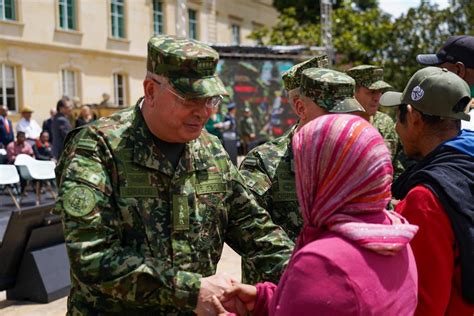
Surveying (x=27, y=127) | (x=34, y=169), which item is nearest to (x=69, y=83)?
(x=27, y=127)

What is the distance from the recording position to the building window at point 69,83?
24938 millimetres

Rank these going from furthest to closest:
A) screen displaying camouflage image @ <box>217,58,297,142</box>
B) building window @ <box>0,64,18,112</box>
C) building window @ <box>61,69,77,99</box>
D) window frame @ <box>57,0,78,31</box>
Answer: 1. building window @ <box>61,69,77,99</box>
2. window frame @ <box>57,0,78,31</box>
3. building window @ <box>0,64,18,112</box>
4. screen displaying camouflage image @ <box>217,58,297,142</box>

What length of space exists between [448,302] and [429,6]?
19.7 metres

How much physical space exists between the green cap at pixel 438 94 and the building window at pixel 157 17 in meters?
27.9

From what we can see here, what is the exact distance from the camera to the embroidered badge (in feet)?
Result: 8.02

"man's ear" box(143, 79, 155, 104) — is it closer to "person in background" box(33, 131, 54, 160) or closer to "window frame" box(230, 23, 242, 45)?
"person in background" box(33, 131, 54, 160)

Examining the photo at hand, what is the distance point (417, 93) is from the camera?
246cm

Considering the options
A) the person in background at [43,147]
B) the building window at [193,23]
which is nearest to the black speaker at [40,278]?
the person in background at [43,147]

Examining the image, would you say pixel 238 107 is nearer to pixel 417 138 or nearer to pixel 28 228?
pixel 28 228

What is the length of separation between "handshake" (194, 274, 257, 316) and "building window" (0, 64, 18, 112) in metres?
21.6

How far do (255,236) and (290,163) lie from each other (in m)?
0.75

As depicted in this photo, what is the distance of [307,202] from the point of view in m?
1.74

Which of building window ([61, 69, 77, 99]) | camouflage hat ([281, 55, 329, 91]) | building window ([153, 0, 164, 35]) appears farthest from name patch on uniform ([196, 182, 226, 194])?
building window ([153, 0, 164, 35])

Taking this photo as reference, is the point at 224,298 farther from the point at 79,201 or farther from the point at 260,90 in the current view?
the point at 260,90
